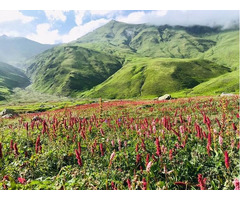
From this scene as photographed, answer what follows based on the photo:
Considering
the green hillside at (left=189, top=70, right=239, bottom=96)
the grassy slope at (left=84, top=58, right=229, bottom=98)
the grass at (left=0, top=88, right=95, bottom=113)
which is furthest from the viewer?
the grassy slope at (left=84, top=58, right=229, bottom=98)

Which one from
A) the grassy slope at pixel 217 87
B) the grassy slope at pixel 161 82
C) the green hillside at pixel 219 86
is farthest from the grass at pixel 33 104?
the green hillside at pixel 219 86

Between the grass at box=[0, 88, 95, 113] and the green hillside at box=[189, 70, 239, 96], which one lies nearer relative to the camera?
the grass at box=[0, 88, 95, 113]

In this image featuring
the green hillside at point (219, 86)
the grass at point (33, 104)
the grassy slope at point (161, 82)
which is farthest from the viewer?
the grassy slope at point (161, 82)

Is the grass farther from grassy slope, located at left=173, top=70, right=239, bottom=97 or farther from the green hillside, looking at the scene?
the green hillside

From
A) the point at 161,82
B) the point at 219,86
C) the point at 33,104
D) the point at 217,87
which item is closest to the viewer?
the point at 33,104

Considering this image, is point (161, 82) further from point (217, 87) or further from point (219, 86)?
point (219, 86)

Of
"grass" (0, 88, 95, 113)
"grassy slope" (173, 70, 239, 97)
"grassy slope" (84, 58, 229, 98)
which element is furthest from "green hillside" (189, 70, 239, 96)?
"grass" (0, 88, 95, 113)

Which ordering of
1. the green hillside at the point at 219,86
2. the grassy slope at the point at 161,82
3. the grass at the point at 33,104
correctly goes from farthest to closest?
the grassy slope at the point at 161,82
the green hillside at the point at 219,86
the grass at the point at 33,104

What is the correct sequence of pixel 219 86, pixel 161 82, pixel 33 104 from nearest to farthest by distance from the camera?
1. pixel 33 104
2. pixel 219 86
3. pixel 161 82

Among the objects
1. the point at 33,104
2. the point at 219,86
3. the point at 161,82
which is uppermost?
the point at 161,82

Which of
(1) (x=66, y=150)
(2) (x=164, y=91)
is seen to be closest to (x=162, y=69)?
(2) (x=164, y=91)

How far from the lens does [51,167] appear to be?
7.66m

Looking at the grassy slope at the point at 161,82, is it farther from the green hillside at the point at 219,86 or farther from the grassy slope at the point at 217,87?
the green hillside at the point at 219,86

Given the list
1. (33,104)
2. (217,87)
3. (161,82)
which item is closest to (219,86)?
(217,87)
